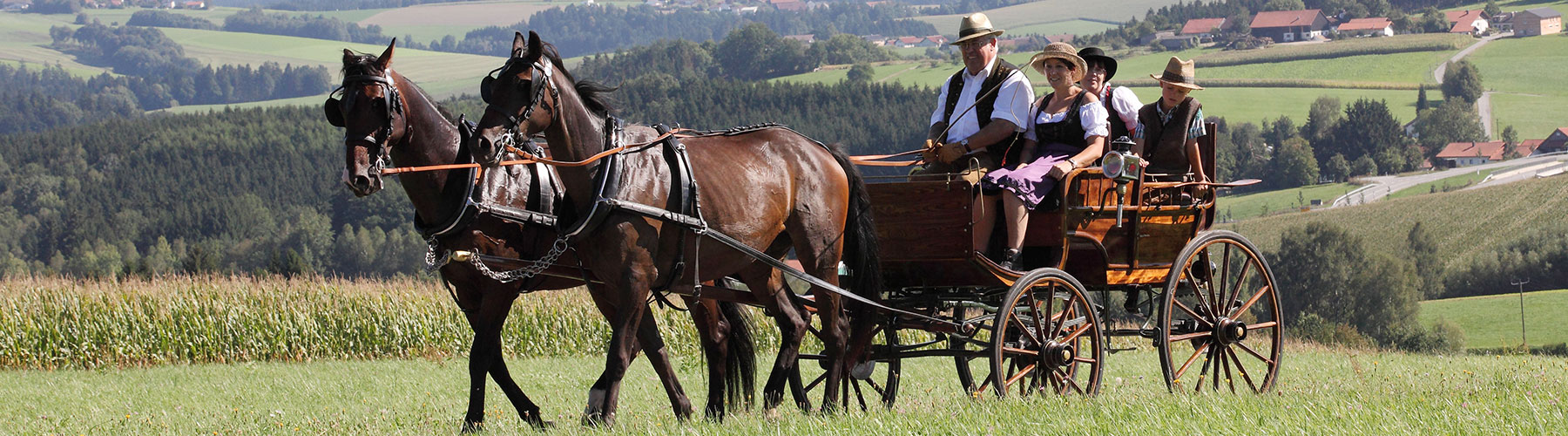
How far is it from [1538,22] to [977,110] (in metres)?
151

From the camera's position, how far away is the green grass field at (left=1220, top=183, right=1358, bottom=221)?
94750 millimetres

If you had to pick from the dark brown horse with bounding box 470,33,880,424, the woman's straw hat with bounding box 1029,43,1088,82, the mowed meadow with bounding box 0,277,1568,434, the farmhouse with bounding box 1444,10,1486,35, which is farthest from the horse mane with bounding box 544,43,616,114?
the farmhouse with bounding box 1444,10,1486,35

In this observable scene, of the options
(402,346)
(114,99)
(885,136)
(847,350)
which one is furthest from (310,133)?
(847,350)

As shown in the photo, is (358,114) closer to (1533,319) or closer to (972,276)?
(972,276)

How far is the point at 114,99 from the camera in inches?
7687

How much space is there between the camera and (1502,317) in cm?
6019

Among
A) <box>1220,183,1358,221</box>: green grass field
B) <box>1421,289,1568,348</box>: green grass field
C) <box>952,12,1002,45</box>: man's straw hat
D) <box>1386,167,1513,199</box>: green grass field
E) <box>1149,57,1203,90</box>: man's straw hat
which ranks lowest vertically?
<box>1421,289,1568,348</box>: green grass field

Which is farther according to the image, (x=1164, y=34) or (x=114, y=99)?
→ (x=114, y=99)

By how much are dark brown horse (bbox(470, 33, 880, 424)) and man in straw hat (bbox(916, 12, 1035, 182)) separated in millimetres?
625

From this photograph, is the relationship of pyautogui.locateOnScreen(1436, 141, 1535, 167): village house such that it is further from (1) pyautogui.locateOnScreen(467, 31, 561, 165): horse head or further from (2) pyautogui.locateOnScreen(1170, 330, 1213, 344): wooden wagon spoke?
(1) pyautogui.locateOnScreen(467, 31, 561, 165): horse head

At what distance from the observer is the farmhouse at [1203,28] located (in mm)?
153875

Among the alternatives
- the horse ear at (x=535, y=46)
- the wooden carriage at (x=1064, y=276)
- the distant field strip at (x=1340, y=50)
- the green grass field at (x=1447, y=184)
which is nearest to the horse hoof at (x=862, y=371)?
the wooden carriage at (x=1064, y=276)

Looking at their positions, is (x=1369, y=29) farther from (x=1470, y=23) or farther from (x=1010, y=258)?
(x=1010, y=258)

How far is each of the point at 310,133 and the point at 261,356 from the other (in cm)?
10945
